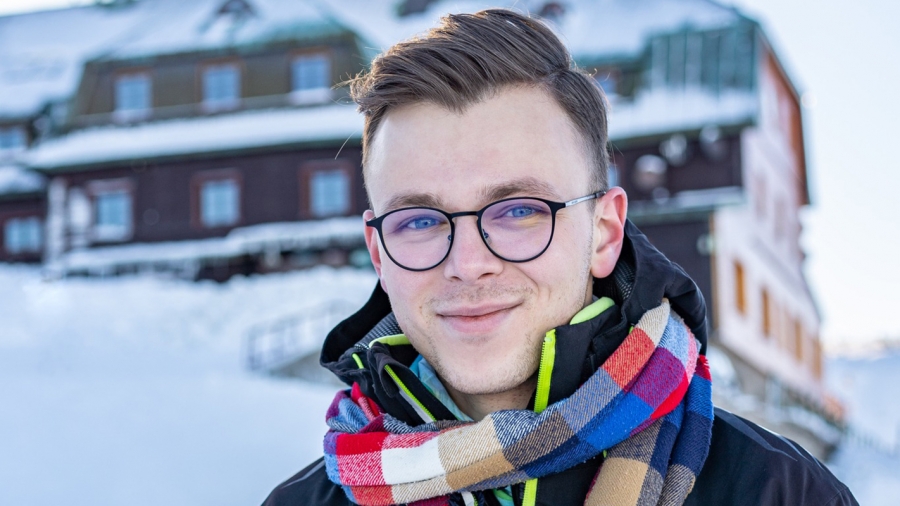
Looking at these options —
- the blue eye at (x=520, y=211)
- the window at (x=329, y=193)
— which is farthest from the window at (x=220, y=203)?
the blue eye at (x=520, y=211)

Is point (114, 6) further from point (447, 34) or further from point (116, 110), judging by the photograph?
point (447, 34)

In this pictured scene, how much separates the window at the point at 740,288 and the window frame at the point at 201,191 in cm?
1301

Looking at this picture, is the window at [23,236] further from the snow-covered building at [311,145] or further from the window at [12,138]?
the window at [12,138]

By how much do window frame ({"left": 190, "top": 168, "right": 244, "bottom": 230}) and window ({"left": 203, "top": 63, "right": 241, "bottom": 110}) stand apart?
1.97m

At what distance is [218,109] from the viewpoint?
87.0ft

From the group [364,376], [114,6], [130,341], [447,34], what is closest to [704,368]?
[364,376]

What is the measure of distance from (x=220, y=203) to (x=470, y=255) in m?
24.2

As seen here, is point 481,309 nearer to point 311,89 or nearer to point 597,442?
point 597,442

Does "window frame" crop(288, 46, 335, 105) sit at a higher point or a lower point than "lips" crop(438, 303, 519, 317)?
higher

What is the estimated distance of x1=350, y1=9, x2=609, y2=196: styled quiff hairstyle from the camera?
2.90 meters

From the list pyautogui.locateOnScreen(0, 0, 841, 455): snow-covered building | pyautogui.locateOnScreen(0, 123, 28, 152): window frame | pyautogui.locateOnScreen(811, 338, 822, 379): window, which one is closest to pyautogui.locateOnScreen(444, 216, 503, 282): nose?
pyautogui.locateOnScreen(0, 0, 841, 455): snow-covered building

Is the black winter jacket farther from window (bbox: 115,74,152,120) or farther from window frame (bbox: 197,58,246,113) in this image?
window (bbox: 115,74,152,120)

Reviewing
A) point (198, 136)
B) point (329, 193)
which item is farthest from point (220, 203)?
point (329, 193)

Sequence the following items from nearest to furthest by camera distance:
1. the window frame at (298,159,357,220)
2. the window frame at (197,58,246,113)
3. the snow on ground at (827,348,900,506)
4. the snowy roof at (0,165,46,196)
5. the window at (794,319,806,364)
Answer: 1. the window frame at (298,159,357,220)
2. the window frame at (197,58,246,113)
3. the snowy roof at (0,165,46,196)
4. the window at (794,319,806,364)
5. the snow on ground at (827,348,900,506)
